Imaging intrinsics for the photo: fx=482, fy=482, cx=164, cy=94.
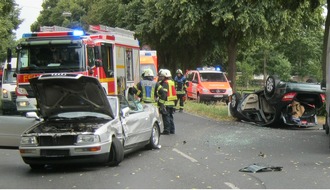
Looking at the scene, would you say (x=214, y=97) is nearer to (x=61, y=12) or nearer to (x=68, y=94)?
(x=68, y=94)

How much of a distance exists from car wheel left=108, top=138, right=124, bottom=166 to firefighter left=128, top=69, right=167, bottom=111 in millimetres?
3971

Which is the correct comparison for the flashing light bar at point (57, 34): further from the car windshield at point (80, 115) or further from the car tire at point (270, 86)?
the car tire at point (270, 86)

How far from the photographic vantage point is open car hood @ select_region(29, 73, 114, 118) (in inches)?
350

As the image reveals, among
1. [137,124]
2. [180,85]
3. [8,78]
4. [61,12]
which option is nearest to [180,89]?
[180,85]

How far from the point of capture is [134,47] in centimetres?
1848

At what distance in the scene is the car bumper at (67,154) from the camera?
823 cm

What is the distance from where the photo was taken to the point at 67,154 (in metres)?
8.25

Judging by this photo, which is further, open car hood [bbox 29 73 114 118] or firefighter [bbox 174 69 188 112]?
firefighter [bbox 174 69 188 112]

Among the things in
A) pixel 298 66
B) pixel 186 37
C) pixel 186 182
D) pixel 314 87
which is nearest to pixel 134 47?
pixel 314 87

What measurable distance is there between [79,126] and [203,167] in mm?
2354

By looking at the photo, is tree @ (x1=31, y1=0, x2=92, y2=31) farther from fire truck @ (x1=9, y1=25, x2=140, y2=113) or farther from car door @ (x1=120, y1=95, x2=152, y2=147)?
car door @ (x1=120, y1=95, x2=152, y2=147)

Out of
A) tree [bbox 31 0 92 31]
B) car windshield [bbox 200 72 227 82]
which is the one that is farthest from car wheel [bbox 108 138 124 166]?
tree [bbox 31 0 92 31]

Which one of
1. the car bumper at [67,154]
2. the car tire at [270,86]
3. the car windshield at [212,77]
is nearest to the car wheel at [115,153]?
the car bumper at [67,154]

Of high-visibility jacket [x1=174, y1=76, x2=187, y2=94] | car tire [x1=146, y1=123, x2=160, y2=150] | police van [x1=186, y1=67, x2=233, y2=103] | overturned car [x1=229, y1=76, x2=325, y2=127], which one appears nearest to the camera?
car tire [x1=146, y1=123, x2=160, y2=150]
